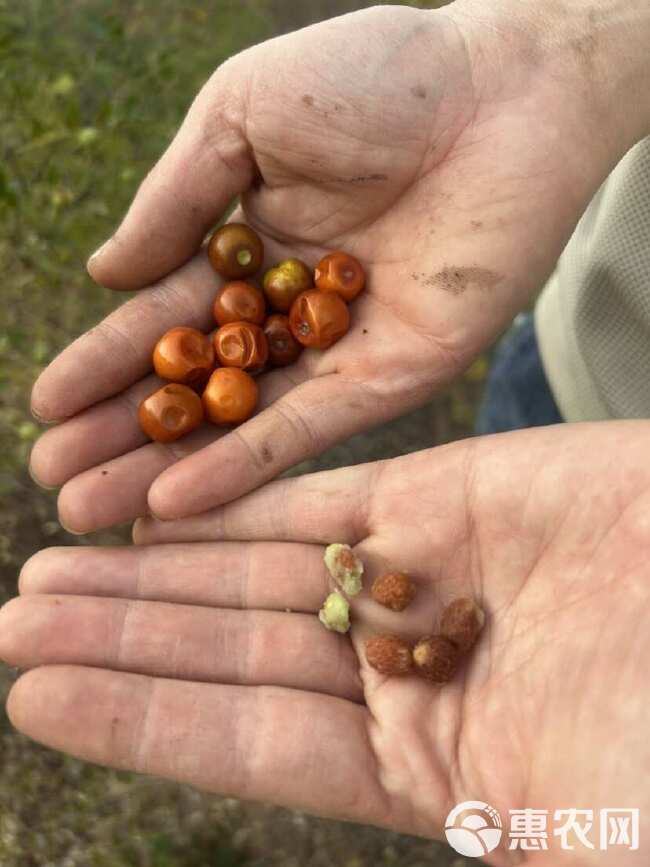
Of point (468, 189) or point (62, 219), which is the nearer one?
point (468, 189)

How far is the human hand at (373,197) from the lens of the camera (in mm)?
3771

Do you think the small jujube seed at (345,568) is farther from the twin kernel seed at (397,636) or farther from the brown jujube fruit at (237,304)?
the brown jujube fruit at (237,304)

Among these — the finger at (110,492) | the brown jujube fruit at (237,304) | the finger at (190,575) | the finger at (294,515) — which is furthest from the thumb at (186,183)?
the finger at (190,575)

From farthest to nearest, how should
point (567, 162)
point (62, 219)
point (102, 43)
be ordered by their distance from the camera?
point (102, 43) < point (62, 219) < point (567, 162)

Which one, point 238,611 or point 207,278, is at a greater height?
point 207,278

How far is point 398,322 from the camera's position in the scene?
4047 mm

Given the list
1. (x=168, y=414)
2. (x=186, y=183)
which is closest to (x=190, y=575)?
(x=168, y=414)

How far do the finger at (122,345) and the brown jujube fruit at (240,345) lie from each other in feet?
0.66

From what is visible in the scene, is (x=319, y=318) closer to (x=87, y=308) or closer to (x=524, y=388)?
(x=524, y=388)

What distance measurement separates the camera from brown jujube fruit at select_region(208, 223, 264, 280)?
4215 millimetres

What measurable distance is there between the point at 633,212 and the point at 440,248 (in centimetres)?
81

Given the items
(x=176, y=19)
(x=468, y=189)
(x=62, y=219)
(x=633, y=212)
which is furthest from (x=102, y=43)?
(x=633, y=212)

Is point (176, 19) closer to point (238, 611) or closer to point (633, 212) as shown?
point (633, 212)

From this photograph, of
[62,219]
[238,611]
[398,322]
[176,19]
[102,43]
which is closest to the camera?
[238,611]
